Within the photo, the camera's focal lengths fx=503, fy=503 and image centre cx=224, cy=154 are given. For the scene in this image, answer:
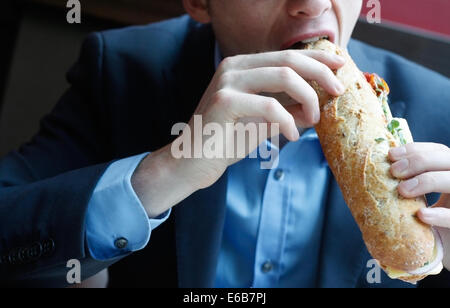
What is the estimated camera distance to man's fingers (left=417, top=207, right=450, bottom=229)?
1.00 m

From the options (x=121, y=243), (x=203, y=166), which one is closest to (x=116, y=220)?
(x=121, y=243)

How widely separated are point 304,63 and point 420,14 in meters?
1.47

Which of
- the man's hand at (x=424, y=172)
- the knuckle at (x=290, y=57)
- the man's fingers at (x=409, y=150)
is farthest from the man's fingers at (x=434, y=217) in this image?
the knuckle at (x=290, y=57)

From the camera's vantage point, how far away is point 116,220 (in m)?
1.28

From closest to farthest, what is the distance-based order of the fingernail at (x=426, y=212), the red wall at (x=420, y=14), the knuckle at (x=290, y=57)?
1. the fingernail at (x=426, y=212)
2. the knuckle at (x=290, y=57)
3. the red wall at (x=420, y=14)

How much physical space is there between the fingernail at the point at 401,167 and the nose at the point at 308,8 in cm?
44

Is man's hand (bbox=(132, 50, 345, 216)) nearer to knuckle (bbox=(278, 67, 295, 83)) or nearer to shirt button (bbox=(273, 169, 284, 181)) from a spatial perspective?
knuckle (bbox=(278, 67, 295, 83))

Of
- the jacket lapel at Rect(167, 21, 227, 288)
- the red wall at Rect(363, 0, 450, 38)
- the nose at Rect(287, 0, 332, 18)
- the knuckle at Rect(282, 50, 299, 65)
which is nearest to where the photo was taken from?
the knuckle at Rect(282, 50, 299, 65)

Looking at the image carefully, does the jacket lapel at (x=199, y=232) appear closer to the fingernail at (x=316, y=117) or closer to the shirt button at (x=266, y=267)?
the shirt button at (x=266, y=267)

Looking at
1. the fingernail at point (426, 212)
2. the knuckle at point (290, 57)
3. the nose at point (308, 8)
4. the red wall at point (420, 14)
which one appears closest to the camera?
the fingernail at point (426, 212)

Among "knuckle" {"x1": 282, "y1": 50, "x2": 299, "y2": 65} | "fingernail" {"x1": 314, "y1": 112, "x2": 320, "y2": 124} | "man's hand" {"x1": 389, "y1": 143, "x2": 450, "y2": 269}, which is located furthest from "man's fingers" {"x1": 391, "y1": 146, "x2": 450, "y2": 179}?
"knuckle" {"x1": 282, "y1": 50, "x2": 299, "y2": 65}

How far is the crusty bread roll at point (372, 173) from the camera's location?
1010mm

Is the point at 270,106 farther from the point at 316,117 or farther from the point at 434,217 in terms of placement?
the point at 434,217
